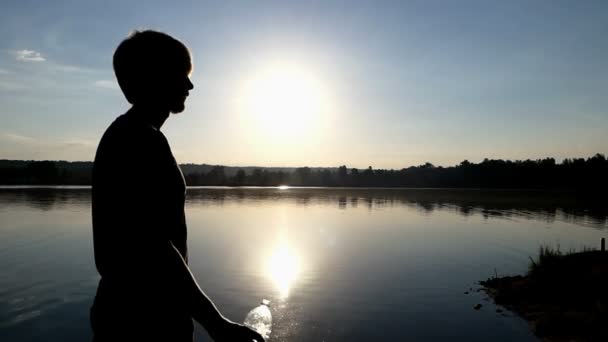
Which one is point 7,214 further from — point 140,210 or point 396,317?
point 140,210

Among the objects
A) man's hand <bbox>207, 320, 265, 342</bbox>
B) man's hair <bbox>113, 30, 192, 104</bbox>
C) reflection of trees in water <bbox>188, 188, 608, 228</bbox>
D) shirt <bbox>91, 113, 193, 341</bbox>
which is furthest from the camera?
reflection of trees in water <bbox>188, 188, 608, 228</bbox>

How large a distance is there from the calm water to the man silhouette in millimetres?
12531

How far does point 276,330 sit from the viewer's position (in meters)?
14.5

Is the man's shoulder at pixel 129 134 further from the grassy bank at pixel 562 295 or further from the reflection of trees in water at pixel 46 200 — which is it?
the reflection of trees in water at pixel 46 200

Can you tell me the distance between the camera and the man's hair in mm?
2225

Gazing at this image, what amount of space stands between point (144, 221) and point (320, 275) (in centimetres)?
2400

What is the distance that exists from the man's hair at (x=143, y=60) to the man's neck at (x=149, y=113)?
0.08 metres

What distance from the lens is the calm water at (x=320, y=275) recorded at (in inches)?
595

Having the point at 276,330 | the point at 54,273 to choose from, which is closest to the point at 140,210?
the point at 276,330

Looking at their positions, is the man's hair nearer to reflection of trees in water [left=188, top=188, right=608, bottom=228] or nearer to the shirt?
the shirt

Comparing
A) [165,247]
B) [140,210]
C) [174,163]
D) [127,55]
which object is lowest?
[165,247]

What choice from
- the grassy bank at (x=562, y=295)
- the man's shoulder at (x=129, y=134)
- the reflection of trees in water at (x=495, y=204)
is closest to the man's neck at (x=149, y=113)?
the man's shoulder at (x=129, y=134)

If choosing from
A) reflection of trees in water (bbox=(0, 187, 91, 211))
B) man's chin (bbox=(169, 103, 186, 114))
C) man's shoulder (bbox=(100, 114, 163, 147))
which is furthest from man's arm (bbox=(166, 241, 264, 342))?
reflection of trees in water (bbox=(0, 187, 91, 211))

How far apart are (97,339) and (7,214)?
65.8 metres
